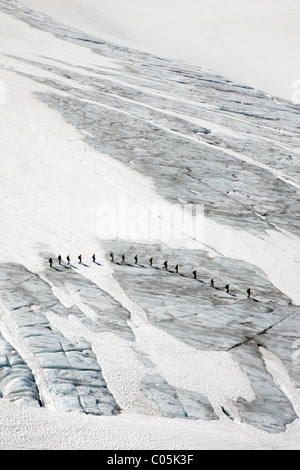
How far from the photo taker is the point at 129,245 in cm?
2770

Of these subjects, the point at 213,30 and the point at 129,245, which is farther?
the point at 213,30

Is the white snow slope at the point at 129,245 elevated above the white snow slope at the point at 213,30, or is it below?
below

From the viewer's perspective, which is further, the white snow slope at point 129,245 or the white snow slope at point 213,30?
the white snow slope at point 213,30

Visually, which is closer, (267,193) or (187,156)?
(267,193)

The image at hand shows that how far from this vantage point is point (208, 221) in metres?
31.4

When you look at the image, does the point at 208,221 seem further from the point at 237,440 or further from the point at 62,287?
the point at 237,440

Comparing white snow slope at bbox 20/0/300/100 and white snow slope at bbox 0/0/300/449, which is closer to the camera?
white snow slope at bbox 0/0/300/449

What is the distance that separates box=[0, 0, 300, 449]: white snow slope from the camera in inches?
622

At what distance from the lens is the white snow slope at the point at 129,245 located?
15789 millimetres

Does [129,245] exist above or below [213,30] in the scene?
below

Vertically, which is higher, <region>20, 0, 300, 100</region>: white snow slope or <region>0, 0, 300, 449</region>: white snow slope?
<region>20, 0, 300, 100</region>: white snow slope

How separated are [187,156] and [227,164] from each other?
10.8 ft

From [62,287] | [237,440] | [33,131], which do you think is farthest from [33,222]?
[237,440]

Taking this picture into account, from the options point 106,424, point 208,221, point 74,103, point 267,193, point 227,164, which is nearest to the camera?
point 106,424
